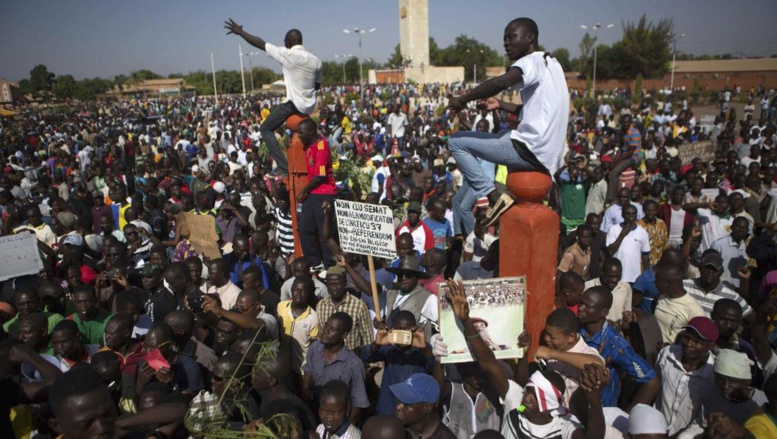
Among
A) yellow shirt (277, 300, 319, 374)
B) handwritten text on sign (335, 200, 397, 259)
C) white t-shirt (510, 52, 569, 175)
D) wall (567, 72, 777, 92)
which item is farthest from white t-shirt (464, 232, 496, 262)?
wall (567, 72, 777, 92)

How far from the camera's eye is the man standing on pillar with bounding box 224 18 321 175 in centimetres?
584

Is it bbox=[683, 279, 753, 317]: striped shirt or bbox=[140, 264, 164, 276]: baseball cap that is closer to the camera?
bbox=[683, 279, 753, 317]: striped shirt

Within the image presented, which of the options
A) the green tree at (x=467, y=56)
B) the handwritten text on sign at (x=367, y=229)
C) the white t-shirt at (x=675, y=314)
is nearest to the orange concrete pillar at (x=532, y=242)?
the handwritten text on sign at (x=367, y=229)

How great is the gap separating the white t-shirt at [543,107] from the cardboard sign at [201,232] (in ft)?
15.5

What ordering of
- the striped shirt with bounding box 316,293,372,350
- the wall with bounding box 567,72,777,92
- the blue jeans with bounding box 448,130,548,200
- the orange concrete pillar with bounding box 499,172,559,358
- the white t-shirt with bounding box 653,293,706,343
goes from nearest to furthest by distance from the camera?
the orange concrete pillar with bounding box 499,172,559,358 → the blue jeans with bounding box 448,130,548,200 → the white t-shirt with bounding box 653,293,706,343 → the striped shirt with bounding box 316,293,372,350 → the wall with bounding box 567,72,777,92

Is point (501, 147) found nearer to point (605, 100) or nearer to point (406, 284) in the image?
point (406, 284)

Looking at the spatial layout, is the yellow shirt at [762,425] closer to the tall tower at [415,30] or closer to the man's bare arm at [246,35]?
the man's bare arm at [246,35]

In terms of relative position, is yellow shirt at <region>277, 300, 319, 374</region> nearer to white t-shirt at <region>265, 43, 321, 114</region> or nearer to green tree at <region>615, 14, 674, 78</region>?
white t-shirt at <region>265, 43, 321, 114</region>

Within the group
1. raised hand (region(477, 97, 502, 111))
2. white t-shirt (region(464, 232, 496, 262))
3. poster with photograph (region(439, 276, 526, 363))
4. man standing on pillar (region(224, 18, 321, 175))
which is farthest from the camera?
white t-shirt (region(464, 232, 496, 262))

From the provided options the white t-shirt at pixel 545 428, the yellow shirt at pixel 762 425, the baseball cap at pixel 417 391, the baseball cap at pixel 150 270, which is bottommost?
the white t-shirt at pixel 545 428

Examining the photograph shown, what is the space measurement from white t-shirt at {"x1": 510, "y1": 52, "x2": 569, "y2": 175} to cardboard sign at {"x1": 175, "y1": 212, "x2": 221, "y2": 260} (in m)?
4.73

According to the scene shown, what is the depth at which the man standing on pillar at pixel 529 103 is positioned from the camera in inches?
136

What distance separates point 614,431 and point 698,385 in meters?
0.75

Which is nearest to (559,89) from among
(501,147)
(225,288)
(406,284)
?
(501,147)
